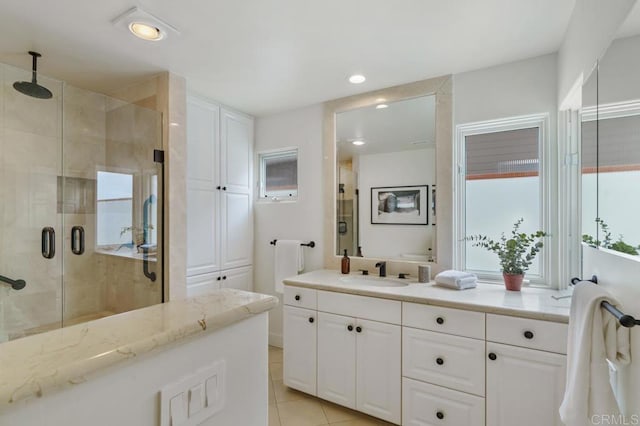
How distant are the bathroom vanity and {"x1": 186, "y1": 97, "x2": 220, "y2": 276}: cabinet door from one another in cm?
86

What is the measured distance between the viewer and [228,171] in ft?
9.79

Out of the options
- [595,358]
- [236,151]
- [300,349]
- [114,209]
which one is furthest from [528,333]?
[114,209]

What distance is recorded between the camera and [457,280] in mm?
1983

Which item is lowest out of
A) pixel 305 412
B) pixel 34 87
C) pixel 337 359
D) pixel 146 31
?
pixel 305 412

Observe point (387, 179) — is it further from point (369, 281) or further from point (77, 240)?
point (77, 240)

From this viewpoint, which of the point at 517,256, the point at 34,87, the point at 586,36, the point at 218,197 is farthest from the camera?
the point at 218,197

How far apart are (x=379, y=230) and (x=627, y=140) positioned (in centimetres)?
180

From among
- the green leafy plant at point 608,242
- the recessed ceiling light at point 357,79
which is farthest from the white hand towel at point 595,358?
the recessed ceiling light at point 357,79

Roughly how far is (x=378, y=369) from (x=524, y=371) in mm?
804

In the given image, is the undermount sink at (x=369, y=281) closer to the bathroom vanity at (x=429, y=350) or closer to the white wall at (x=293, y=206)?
the bathroom vanity at (x=429, y=350)

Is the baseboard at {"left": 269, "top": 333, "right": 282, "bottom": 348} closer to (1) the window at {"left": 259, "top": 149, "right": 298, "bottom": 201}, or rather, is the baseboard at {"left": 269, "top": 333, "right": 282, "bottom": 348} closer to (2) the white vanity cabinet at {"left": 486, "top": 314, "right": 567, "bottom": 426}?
(1) the window at {"left": 259, "top": 149, "right": 298, "bottom": 201}

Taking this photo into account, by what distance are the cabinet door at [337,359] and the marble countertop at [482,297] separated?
24 centimetres

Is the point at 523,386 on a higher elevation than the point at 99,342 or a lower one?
lower

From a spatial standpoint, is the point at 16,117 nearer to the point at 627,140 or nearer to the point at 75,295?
the point at 75,295
